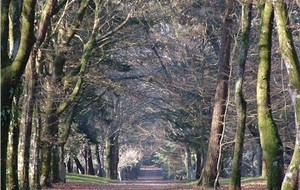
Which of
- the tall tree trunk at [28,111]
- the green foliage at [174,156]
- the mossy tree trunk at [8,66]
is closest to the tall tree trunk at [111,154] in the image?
the green foliage at [174,156]

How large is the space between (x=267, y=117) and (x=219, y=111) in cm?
1008

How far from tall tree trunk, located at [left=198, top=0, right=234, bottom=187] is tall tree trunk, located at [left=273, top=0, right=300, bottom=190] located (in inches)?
407

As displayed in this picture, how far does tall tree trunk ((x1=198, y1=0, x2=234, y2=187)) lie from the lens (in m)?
23.7

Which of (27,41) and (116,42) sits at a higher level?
(116,42)

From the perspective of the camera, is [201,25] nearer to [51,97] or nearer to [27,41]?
[51,97]

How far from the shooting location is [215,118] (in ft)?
79.0

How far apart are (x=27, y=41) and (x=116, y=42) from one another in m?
14.7

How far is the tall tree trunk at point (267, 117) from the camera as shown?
13445 mm

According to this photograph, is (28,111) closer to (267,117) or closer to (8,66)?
(8,66)

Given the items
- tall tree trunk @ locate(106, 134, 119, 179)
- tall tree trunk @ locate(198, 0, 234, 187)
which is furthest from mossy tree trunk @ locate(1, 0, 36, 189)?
tall tree trunk @ locate(106, 134, 119, 179)

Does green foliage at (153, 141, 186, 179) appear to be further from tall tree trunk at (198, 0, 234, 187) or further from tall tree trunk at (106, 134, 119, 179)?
tall tree trunk at (198, 0, 234, 187)

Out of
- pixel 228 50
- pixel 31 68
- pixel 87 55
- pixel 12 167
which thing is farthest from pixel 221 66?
pixel 12 167

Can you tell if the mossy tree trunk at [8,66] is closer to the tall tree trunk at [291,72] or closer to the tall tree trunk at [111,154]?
the tall tree trunk at [291,72]

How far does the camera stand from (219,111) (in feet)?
78.9
